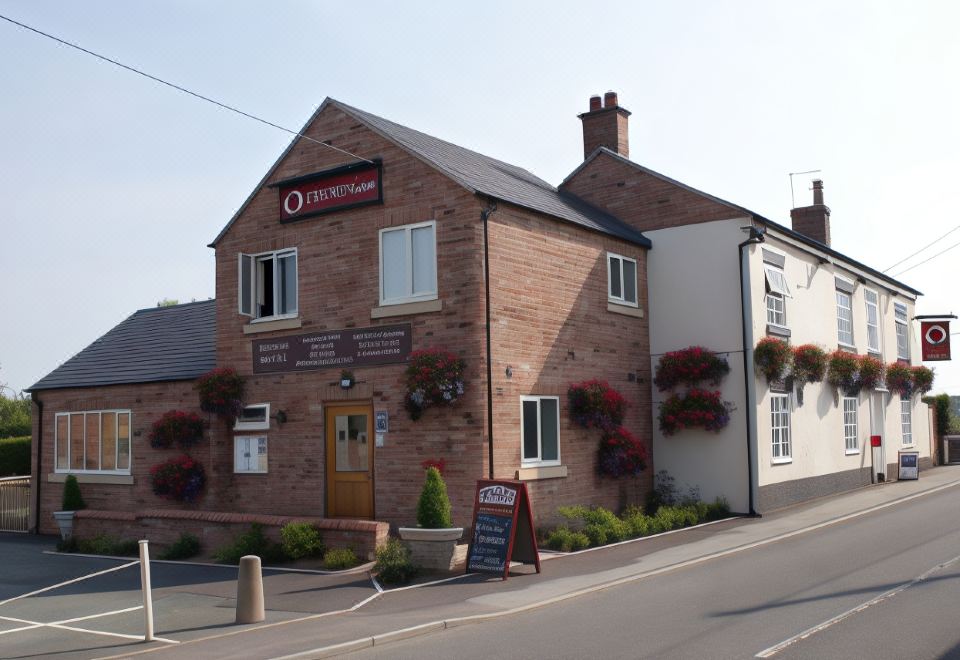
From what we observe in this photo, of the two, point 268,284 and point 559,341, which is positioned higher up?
point 268,284

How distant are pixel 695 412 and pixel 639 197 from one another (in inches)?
206

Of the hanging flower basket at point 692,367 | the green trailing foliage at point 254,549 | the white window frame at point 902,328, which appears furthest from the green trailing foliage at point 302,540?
the white window frame at point 902,328

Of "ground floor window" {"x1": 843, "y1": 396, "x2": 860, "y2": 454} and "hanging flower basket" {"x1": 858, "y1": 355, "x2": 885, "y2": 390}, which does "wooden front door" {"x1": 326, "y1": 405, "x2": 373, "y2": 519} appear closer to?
"ground floor window" {"x1": 843, "y1": 396, "x2": 860, "y2": 454}

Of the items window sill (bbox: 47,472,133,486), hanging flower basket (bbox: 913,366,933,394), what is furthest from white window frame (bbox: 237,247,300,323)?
hanging flower basket (bbox: 913,366,933,394)

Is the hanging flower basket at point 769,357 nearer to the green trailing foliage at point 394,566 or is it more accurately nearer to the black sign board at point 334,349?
the black sign board at point 334,349

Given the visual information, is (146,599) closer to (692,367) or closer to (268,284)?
(268,284)

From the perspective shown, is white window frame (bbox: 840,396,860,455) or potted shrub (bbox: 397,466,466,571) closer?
potted shrub (bbox: 397,466,466,571)

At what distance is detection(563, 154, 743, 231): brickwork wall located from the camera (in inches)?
793

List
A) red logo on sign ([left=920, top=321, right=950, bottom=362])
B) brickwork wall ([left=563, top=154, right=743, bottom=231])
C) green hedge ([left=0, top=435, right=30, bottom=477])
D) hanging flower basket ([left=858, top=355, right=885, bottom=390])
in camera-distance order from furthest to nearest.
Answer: red logo on sign ([left=920, top=321, right=950, bottom=362]) < green hedge ([left=0, top=435, right=30, bottom=477]) < hanging flower basket ([left=858, top=355, right=885, bottom=390]) < brickwork wall ([left=563, top=154, right=743, bottom=231])

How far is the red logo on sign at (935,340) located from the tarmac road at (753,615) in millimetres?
19023

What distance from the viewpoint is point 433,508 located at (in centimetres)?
1342

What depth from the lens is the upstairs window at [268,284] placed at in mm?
18281

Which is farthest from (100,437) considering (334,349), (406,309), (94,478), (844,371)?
(844,371)

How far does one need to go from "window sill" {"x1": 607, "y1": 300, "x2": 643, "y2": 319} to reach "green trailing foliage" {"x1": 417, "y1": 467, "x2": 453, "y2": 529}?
6.96 m
